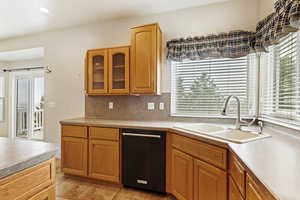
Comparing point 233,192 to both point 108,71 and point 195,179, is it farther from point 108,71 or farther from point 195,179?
point 108,71

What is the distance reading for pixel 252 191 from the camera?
99 centimetres

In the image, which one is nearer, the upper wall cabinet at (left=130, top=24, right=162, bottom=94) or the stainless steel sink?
the stainless steel sink

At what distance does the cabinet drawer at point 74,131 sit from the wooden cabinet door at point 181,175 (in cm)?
130

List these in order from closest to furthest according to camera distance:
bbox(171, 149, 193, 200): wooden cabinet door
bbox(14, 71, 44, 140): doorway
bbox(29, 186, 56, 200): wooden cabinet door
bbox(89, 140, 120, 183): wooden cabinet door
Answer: bbox(29, 186, 56, 200): wooden cabinet door < bbox(171, 149, 193, 200): wooden cabinet door < bbox(89, 140, 120, 183): wooden cabinet door < bbox(14, 71, 44, 140): doorway

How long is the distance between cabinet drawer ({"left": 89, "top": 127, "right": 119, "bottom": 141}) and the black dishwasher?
0.12 m

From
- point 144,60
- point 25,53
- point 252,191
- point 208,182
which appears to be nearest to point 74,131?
point 144,60

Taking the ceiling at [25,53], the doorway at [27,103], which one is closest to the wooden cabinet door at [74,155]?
the ceiling at [25,53]

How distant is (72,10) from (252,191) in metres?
3.11

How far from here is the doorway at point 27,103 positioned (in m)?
4.89

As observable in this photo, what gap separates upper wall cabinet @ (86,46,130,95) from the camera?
2.76 metres

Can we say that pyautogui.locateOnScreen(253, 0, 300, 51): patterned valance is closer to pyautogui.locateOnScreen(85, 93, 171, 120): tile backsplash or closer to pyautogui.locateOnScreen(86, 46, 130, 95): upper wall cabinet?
pyautogui.locateOnScreen(85, 93, 171, 120): tile backsplash

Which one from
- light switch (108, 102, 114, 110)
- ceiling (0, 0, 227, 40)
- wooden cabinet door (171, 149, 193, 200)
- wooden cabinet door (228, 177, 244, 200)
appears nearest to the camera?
wooden cabinet door (228, 177, 244, 200)

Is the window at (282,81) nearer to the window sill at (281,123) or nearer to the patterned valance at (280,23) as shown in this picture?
the window sill at (281,123)

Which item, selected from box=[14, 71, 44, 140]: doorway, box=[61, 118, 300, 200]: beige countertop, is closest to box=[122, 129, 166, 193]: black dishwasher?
box=[61, 118, 300, 200]: beige countertop
